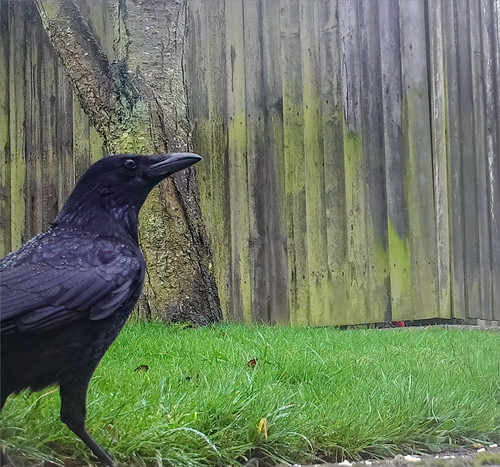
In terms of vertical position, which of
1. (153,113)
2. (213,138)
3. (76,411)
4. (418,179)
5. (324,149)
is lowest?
(76,411)

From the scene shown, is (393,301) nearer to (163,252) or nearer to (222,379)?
(163,252)

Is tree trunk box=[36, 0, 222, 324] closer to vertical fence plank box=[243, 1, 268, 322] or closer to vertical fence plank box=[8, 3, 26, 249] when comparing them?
vertical fence plank box=[243, 1, 268, 322]

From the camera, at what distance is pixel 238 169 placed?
5.16 metres

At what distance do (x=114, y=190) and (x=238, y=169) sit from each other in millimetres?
2948

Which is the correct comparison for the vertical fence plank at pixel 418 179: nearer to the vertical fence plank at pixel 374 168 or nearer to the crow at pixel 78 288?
the vertical fence plank at pixel 374 168

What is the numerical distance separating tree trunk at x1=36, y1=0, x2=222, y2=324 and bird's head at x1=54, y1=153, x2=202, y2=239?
201 cm

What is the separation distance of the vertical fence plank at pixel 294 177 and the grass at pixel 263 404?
139cm

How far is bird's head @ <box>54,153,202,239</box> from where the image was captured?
2.22m

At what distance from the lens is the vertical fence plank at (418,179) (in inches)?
197

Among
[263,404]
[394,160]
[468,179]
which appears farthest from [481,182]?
[263,404]

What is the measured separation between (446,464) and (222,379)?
0.86 m

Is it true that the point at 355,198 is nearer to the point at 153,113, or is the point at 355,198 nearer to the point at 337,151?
the point at 337,151

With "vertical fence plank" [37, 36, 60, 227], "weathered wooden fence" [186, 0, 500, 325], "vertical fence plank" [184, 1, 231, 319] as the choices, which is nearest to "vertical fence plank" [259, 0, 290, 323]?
"weathered wooden fence" [186, 0, 500, 325]

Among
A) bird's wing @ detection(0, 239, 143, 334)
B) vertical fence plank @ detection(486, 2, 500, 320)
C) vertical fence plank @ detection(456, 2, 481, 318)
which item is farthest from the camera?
vertical fence plank @ detection(456, 2, 481, 318)
